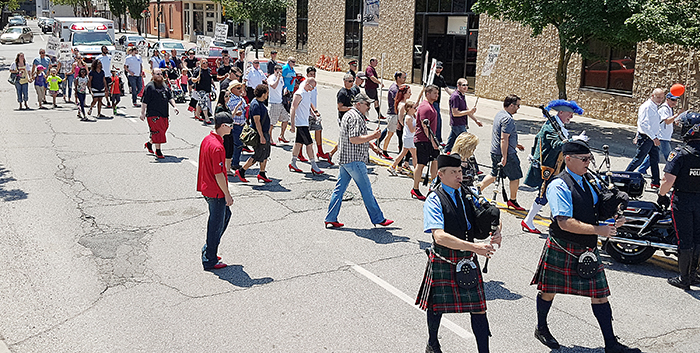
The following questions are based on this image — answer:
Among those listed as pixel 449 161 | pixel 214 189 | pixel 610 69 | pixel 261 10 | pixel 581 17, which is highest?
pixel 261 10

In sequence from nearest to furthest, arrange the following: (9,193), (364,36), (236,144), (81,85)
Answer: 1. (9,193)
2. (236,144)
3. (81,85)
4. (364,36)

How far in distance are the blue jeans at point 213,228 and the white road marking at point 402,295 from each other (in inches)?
60.8

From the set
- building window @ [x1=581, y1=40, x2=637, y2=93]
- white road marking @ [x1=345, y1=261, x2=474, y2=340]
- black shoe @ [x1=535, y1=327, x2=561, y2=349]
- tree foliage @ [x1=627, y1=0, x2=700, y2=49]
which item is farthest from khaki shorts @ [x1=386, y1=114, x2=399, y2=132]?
black shoe @ [x1=535, y1=327, x2=561, y2=349]

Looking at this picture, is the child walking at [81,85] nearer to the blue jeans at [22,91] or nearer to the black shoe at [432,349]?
the blue jeans at [22,91]

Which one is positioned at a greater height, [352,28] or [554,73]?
[352,28]

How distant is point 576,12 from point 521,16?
1.56 m

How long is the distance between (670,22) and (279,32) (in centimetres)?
3270

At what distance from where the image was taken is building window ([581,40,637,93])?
19.0 m

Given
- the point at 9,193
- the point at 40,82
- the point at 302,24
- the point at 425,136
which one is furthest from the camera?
the point at 302,24

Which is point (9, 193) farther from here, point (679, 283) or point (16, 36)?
point (16, 36)

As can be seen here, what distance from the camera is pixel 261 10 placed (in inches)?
1598

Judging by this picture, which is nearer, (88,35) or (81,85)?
(81,85)

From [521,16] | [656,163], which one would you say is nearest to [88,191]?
[656,163]

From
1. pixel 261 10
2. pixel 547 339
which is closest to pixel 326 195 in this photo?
pixel 547 339
